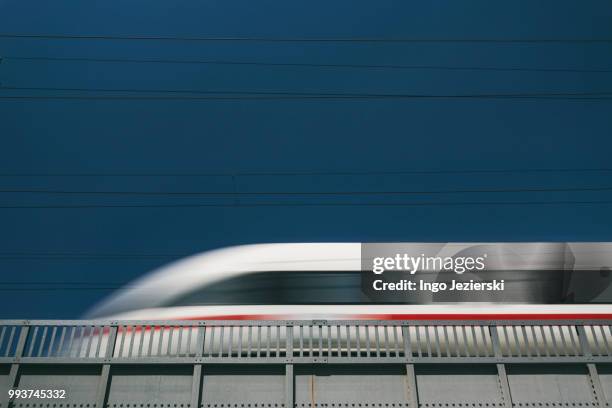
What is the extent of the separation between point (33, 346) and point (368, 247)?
593 centimetres

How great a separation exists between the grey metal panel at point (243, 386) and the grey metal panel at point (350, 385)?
0.50ft

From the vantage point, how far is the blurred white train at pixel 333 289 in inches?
306

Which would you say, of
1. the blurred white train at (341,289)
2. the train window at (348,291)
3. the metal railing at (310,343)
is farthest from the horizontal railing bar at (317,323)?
the train window at (348,291)

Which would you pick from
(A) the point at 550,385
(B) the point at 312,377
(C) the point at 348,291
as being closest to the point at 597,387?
(A) the point at 550,385

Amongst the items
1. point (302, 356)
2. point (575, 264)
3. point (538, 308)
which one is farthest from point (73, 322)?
point (575, 264)

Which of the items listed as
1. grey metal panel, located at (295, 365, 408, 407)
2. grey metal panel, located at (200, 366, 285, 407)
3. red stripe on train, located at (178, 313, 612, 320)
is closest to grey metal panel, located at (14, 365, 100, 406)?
grey metal panel, located at (200, 366, 285, 407)

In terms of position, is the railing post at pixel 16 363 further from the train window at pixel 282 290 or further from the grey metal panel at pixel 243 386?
the train window at pixel 282 290

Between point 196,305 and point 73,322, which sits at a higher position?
point 196,305

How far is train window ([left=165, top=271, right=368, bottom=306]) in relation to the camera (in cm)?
791

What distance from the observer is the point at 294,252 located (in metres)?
8.55

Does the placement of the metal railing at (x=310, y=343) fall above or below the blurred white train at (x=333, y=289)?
below

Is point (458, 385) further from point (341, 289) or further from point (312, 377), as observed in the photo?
point (341, 289)

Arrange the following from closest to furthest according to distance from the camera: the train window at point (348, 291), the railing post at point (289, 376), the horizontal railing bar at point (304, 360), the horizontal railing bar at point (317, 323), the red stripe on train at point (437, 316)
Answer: the railing post at point (289, 376) < the horizontal railing bar at point (304, 360) < the horizontal railing bar at point (317, 323) < the red stripe on train at point (437, 316) < the train window at point (348, 291)

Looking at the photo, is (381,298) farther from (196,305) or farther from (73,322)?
(73,322)
